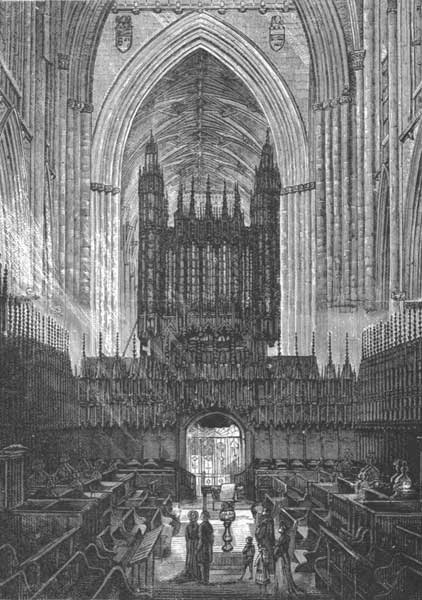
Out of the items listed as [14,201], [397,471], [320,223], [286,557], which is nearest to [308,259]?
[320,223]

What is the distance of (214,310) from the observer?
1227 inches

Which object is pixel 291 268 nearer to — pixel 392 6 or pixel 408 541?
pixel 392 6

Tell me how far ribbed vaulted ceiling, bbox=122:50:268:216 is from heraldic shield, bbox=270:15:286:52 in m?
2.31

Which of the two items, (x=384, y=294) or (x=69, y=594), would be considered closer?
(x=69, y=594)

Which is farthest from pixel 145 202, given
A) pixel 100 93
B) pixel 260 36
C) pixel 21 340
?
pixel 21 340

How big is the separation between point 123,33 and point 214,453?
13.6 meters

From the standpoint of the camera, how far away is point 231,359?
24.8 meters

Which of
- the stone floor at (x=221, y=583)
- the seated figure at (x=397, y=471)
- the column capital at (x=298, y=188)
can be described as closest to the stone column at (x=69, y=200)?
the column capital at (x=298, y=188)

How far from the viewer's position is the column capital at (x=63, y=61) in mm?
25906

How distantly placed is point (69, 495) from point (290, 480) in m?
8.14

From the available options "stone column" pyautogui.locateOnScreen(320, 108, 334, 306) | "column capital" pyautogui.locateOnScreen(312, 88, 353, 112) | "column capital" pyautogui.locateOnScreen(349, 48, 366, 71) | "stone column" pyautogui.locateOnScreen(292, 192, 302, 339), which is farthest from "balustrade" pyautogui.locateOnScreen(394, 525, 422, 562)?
"stone column" pyautogui.locateOnScreen(292, 192, 302, 339)

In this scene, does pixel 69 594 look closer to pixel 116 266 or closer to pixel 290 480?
pixel 290 480

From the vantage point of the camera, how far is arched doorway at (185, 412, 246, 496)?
2577cm

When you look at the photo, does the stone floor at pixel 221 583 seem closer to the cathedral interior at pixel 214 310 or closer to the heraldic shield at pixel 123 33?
the cathedral interior at pixel 214 310
